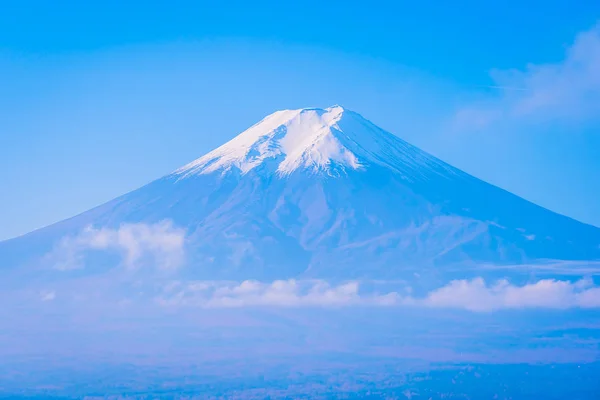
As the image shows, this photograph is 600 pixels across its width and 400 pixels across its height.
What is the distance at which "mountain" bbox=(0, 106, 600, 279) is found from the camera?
251ft

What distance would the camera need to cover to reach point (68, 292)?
77750 mm

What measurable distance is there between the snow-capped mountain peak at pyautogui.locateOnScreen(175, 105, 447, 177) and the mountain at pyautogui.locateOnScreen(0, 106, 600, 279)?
13cm

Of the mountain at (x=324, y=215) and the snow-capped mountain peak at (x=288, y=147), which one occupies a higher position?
the snow-capped mountain peak at (x=288, y=147)

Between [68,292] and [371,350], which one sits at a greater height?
[68,292]

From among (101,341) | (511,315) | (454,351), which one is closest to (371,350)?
(454,351)

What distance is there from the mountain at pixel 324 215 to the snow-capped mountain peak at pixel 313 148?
0.43 feet

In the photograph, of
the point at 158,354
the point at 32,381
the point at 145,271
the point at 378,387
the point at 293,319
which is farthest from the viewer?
the point at 145,271

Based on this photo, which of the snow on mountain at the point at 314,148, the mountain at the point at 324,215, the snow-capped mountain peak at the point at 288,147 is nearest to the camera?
the mountain at the point at 324,215

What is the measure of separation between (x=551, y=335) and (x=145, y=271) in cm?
3194

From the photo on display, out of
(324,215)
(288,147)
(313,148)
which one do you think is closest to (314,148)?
(313,148)

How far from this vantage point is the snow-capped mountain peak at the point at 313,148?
85500mm

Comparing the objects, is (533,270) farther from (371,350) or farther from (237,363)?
(237,363)

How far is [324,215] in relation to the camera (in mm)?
80750

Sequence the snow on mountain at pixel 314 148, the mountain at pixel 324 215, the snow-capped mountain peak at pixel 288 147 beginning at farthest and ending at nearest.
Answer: the snow on mountain at pixel 314 148 → the snow-capped mountain peak at pixel 288 147 → the mountain at pixel 324 215
